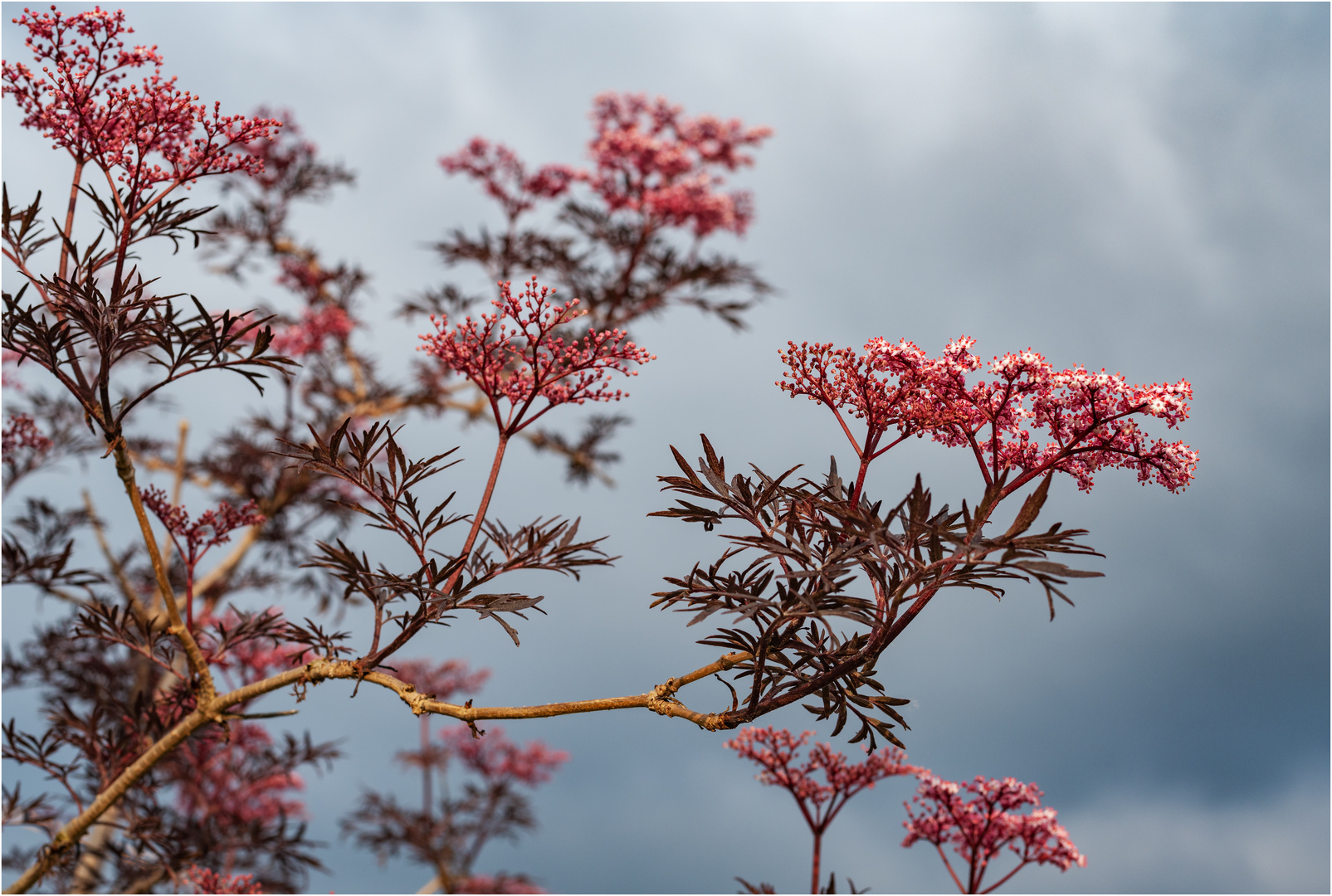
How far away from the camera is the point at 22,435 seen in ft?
10.1

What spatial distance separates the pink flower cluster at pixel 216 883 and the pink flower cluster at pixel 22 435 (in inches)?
59.2

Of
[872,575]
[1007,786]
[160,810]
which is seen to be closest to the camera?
[872,575]

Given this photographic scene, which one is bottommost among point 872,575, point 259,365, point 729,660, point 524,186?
point 729,660

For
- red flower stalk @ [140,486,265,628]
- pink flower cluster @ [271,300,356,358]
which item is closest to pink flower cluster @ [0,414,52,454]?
red flower stalk @ [140,486,265,628]

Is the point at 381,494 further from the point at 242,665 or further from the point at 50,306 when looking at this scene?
the point at 242,665

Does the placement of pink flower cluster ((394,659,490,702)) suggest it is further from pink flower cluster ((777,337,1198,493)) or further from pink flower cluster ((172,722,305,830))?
pink flower cluster ((777,337,1198,493))

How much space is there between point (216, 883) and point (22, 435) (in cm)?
165

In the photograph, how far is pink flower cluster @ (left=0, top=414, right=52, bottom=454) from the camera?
3014mm

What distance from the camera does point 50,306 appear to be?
1.65 meters

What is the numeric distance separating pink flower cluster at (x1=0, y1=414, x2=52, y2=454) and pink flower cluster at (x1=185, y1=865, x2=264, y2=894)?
1.50m

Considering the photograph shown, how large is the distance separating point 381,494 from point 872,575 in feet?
2.86

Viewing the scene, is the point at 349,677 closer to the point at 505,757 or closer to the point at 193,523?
the point at 193,523

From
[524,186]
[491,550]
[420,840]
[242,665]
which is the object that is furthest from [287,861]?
[524,186]

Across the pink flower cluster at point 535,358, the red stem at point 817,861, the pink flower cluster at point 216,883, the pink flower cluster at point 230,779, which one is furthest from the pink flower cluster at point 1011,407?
the pink flower cluster at point 230,779
